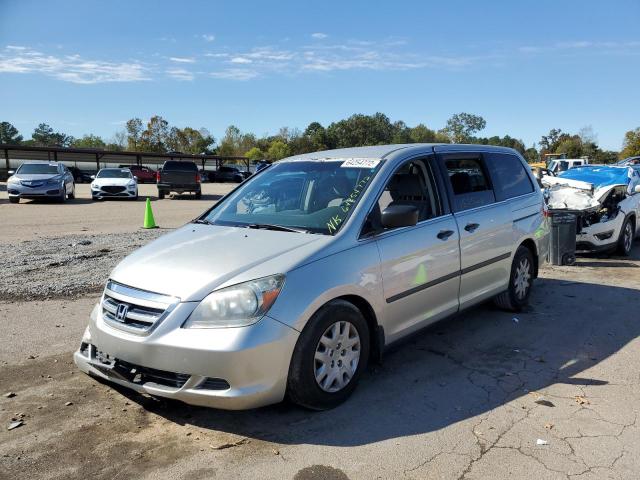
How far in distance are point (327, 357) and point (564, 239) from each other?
634cm

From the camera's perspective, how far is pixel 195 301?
10.7 feet

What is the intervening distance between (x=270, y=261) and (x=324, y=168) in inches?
58.7

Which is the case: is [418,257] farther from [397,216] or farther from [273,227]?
[273,227]

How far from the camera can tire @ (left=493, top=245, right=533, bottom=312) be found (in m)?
5.82

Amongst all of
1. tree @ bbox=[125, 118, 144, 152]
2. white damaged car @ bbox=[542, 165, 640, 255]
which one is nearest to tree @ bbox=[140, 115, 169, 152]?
tree @ bbox=[125, 118, 144, 152]

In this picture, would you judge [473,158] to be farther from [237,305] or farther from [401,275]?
[237,305]

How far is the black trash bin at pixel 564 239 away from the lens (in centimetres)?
858

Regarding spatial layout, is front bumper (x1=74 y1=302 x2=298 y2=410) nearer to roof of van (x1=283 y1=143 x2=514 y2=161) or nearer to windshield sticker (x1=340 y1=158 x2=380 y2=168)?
windshield sticker (x1=340 y1=158 x2=380 y2=168)

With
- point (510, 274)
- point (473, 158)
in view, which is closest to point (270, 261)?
point (473, 158)

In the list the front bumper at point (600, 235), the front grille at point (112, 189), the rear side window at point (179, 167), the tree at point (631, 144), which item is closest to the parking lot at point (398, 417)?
the front bumper at point (600, 235)

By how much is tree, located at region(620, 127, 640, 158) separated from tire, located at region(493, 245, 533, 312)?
55.5 meters

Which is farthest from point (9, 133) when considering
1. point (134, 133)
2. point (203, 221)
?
point (203, 221)

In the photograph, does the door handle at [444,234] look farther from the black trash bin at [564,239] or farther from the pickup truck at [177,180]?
the pickup truck at [177,180]

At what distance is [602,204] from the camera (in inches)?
380
